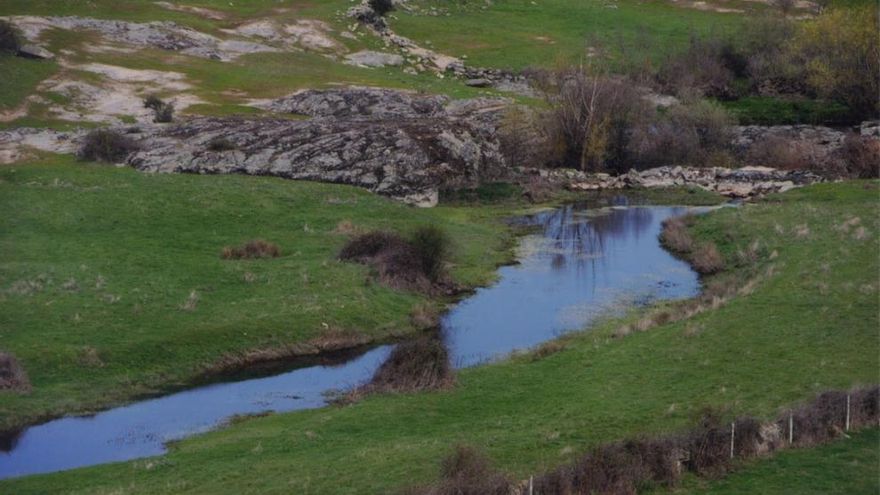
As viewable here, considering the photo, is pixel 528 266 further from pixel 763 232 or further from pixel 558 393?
pixel 558 393

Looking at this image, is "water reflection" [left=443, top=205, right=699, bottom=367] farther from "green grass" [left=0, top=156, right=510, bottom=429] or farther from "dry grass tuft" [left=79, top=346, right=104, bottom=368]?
"dry grass tuft" [left=79, top=346, right=104, bottom=368]

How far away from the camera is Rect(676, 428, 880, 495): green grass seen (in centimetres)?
2095

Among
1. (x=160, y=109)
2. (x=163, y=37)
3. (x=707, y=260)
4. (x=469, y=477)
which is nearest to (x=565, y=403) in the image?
(x=469, y=477)

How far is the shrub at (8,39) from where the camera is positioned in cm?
7706

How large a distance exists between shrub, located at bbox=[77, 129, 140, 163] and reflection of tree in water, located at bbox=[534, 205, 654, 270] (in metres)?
25.1

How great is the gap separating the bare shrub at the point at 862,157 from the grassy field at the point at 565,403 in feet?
103

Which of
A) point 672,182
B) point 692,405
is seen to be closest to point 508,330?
point 692,405

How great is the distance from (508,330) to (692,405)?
1348 cm

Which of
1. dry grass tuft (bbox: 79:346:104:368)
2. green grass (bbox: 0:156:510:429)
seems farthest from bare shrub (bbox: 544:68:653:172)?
dry grass tuft (bbox: 79:346:104:368)

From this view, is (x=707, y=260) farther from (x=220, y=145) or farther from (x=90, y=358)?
(x=220, y=145)

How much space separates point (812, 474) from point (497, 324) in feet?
64.8

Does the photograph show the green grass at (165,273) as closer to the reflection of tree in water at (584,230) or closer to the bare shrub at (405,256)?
the bare shrub at (405,256)

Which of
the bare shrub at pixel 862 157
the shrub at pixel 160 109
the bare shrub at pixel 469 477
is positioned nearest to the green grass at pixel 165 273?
the shrub at pixel 160 109

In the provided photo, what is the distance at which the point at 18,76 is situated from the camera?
74.1 metres
